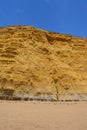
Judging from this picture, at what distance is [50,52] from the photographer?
34969 mm

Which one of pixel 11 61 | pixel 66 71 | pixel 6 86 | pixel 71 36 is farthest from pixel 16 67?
pixel 71 36

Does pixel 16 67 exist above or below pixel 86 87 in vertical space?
above

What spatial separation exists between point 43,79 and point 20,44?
5.41 m

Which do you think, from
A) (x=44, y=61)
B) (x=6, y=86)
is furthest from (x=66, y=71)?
(x=6, y=86)

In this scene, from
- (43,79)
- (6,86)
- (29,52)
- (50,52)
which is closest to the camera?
(6,86)

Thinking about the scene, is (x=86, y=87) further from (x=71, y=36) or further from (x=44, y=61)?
(x=71, y=36)

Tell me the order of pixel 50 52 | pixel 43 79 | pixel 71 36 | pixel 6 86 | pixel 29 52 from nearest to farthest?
pixel 6 86
pixel 43 79
pixel 29 52
pixel 50 52
pixel 71 36

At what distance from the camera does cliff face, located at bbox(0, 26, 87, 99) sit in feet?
94.6

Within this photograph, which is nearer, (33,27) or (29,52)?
(29,52)

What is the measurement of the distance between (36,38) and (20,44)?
2.74 m

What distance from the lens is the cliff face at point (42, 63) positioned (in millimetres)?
28825

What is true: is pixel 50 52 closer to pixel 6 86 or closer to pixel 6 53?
pixel 6 53

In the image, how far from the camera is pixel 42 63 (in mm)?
32531

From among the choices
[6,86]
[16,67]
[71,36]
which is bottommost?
[6,86]
